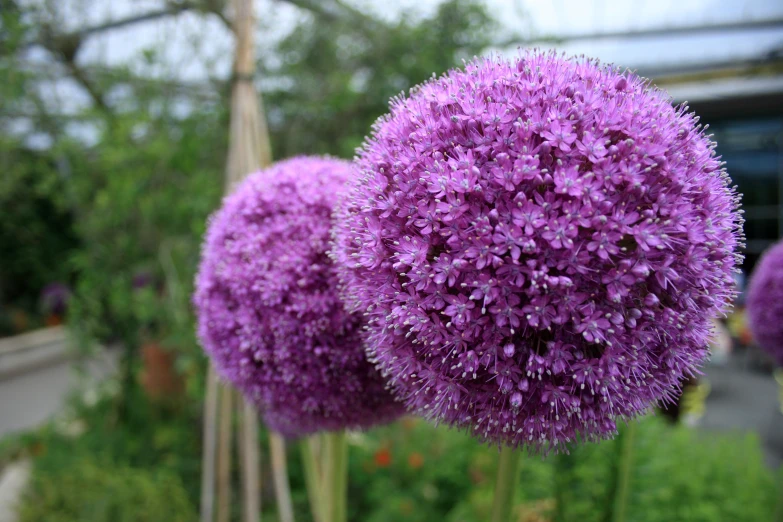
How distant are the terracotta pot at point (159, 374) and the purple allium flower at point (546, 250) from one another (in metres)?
3.37

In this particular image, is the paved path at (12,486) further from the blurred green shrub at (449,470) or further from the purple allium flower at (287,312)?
the purple allium flower at (287,312)

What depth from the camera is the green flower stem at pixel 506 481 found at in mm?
718

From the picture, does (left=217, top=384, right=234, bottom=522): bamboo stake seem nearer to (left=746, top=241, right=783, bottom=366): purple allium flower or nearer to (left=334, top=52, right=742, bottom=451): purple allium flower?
(left=334, top=52, right=742, bottom=451): purple allium flower

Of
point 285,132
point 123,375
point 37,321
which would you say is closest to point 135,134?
point 285,132

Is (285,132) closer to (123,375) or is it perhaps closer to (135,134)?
(135,134)

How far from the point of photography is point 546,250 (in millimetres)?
548

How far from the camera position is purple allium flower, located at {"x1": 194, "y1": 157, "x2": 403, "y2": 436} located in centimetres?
79

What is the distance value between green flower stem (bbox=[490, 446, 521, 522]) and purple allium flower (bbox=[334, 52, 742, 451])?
0.09 meters

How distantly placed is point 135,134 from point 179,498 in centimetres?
185

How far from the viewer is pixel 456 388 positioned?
23.9 inches

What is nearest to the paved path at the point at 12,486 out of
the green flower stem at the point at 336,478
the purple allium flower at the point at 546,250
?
the green flower stem at the point at 336,478

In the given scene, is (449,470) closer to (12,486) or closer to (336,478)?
(336,478)

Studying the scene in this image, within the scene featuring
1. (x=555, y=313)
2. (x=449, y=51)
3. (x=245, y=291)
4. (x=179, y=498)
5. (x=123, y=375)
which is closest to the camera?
(x=555, y=313)

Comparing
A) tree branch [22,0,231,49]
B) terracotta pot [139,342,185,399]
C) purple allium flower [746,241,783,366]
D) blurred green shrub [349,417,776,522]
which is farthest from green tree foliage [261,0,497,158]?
purple allium flower [746,241,783,366]
